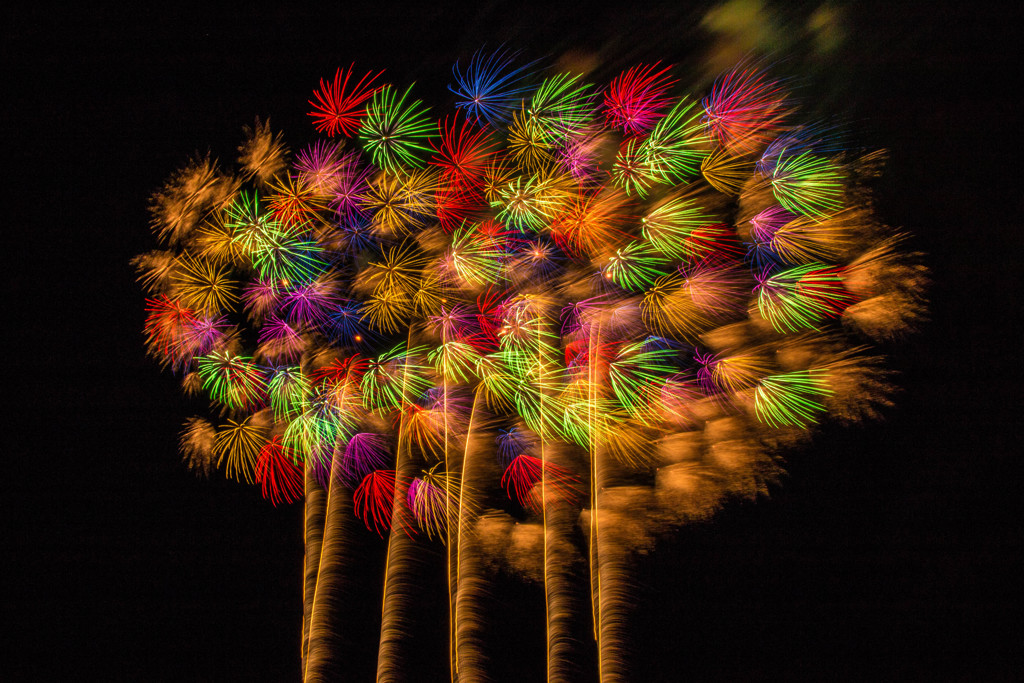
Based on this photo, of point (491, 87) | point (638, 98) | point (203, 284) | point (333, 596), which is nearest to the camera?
point (638, 98)

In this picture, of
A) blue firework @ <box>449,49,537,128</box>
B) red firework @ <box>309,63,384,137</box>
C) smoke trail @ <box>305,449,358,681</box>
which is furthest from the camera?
red firework @ <box>309,63,384,137</box>

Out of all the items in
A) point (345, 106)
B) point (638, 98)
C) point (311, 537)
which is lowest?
point (311, 537)

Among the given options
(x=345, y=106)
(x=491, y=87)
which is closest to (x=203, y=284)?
(x=345, y=106)

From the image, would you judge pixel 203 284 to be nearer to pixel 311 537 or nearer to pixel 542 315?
pixel 311 537

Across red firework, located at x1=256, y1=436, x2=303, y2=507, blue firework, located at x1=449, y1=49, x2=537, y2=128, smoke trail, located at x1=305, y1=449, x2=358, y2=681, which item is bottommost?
smoke trail, located at x1=305, y1=449, x2=358, y2=681

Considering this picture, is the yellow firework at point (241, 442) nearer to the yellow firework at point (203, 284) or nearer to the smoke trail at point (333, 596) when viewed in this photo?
the smoke trail at point (333, 596)

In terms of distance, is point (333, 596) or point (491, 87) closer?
point (491, 87)

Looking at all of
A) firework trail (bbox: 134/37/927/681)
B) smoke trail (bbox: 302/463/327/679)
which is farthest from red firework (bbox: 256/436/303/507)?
smoke trail (bbox: 302/463/327/679)

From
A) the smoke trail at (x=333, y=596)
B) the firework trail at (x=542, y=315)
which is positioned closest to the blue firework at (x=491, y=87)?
the firework trail at (x=542, y=315)

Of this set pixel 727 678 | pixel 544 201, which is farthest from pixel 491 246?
pixel 727 678

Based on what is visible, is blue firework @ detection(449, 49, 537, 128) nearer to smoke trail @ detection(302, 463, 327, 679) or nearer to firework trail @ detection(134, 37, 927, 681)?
firework trail @ detection(134, 37, 927, 681)
